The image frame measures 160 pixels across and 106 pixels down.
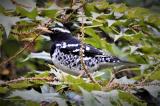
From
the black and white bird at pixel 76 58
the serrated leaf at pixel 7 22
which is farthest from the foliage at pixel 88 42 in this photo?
the black and white bird at pixel 76 58

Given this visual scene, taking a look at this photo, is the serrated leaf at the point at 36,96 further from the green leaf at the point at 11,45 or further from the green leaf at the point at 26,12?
the green leaf at the point at 11,45

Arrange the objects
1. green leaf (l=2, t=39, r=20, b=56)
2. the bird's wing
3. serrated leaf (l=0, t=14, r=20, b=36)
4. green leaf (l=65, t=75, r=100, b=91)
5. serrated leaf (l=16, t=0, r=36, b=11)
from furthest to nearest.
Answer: the bird's wing → green leaf (l=2, t=39, r=20, b=56) → serrated leaf (l=16, t=0, r=36, b=11) → serrated leaf (l=0, t=14, r=20, b=36) → green leaf (l=65, t=75, r=100, b=91)

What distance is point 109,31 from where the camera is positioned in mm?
2389

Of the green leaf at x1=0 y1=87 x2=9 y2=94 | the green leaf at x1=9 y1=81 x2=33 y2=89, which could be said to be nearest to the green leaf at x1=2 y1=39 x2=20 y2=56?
the green leaf at x1=9 y1=81 x2=33 y2=89

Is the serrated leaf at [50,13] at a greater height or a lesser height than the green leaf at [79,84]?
greater

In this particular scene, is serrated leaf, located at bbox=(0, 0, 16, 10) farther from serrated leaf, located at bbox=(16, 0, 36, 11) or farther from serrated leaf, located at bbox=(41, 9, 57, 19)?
serrated leaf, located at bbox=(41, 9, 57, 19)

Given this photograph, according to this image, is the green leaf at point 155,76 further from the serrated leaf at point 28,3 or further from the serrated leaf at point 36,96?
the serrated leaf at point 28,3

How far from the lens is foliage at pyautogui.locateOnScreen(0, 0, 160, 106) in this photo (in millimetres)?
1402

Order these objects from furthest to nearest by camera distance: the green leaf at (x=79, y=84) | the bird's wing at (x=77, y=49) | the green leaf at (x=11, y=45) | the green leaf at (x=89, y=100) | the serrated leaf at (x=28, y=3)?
the bird's wing at (x=77, y=49) < the green leaf at (x=11, y=45) < the serrated leaf at (x=28, y=3) < the green leaf at (x=79, y=84) < the green leaf at (x=89, y=100)

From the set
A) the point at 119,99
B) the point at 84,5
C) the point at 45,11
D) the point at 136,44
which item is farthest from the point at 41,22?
the point at 119,99

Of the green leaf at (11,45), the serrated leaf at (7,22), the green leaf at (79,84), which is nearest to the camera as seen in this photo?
the green leaf at (79,84)

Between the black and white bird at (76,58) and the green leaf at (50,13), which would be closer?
the green leaf at (50,13)

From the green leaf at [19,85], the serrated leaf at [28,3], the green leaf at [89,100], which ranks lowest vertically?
the green leaf at [89,100]

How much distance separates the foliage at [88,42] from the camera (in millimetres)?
1402
